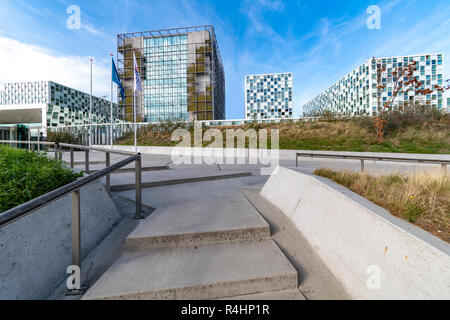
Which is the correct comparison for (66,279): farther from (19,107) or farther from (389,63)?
(389,63)

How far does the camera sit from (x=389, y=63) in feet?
167

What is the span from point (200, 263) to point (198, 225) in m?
0.56

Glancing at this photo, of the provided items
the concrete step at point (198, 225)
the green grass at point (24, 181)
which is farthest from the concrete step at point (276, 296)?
the green grass at point (24, 181)

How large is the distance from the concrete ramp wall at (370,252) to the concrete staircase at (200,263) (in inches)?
19.8

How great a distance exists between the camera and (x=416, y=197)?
6.53 feet

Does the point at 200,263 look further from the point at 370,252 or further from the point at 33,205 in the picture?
the point at 370,252

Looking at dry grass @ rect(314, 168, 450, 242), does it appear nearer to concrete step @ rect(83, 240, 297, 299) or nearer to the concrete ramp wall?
the concrete ramp wall

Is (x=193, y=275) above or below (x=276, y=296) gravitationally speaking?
above

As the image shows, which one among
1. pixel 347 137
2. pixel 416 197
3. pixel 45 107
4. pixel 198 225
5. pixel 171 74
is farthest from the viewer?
pixel 171 74

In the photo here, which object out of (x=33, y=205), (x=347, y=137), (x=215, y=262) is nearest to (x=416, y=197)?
(x=215, y=262)

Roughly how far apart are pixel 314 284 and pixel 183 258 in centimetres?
121

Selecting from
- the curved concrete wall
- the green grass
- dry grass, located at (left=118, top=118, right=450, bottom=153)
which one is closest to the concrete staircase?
the curved concrete wall

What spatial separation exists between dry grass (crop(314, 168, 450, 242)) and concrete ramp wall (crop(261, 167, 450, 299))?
437mm

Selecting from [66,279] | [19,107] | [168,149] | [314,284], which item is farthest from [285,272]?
[19,107]
